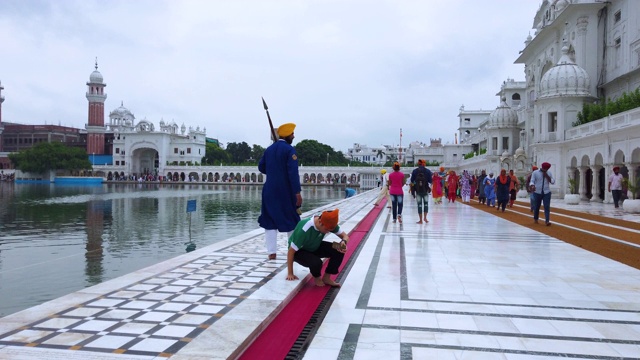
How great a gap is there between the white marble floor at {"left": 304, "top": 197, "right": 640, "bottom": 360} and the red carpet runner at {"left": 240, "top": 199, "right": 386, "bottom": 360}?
18 centimetres

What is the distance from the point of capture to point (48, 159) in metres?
73.3

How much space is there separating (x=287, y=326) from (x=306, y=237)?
3.90 ft

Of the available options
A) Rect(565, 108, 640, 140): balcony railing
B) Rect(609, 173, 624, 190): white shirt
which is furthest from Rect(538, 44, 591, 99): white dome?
Rect(609, 173, 624, 190): white shirt

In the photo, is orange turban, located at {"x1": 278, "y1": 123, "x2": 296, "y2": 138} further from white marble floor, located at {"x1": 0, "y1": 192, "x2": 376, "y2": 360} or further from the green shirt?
white marble floor, located at {"x1": 0, "y1": 192, "x2": 376, "y2": 360}

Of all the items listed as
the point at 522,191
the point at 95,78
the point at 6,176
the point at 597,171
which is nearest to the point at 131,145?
the point at 95,78

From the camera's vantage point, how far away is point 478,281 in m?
5.54

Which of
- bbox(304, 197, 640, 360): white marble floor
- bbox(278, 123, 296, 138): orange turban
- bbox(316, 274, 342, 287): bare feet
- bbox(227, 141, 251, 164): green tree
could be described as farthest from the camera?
bbox(227, 141, 251, 164): green tree

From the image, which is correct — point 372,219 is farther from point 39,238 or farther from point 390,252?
point 39,238

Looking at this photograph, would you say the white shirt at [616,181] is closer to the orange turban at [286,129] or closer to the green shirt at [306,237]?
the orange turban at [286,129]

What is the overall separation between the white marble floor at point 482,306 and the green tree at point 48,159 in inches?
3018

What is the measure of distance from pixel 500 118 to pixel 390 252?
34126 millimetres

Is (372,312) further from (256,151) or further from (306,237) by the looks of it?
(256,151)

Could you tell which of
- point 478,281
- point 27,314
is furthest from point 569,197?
point 27,314

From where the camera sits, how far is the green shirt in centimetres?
495
